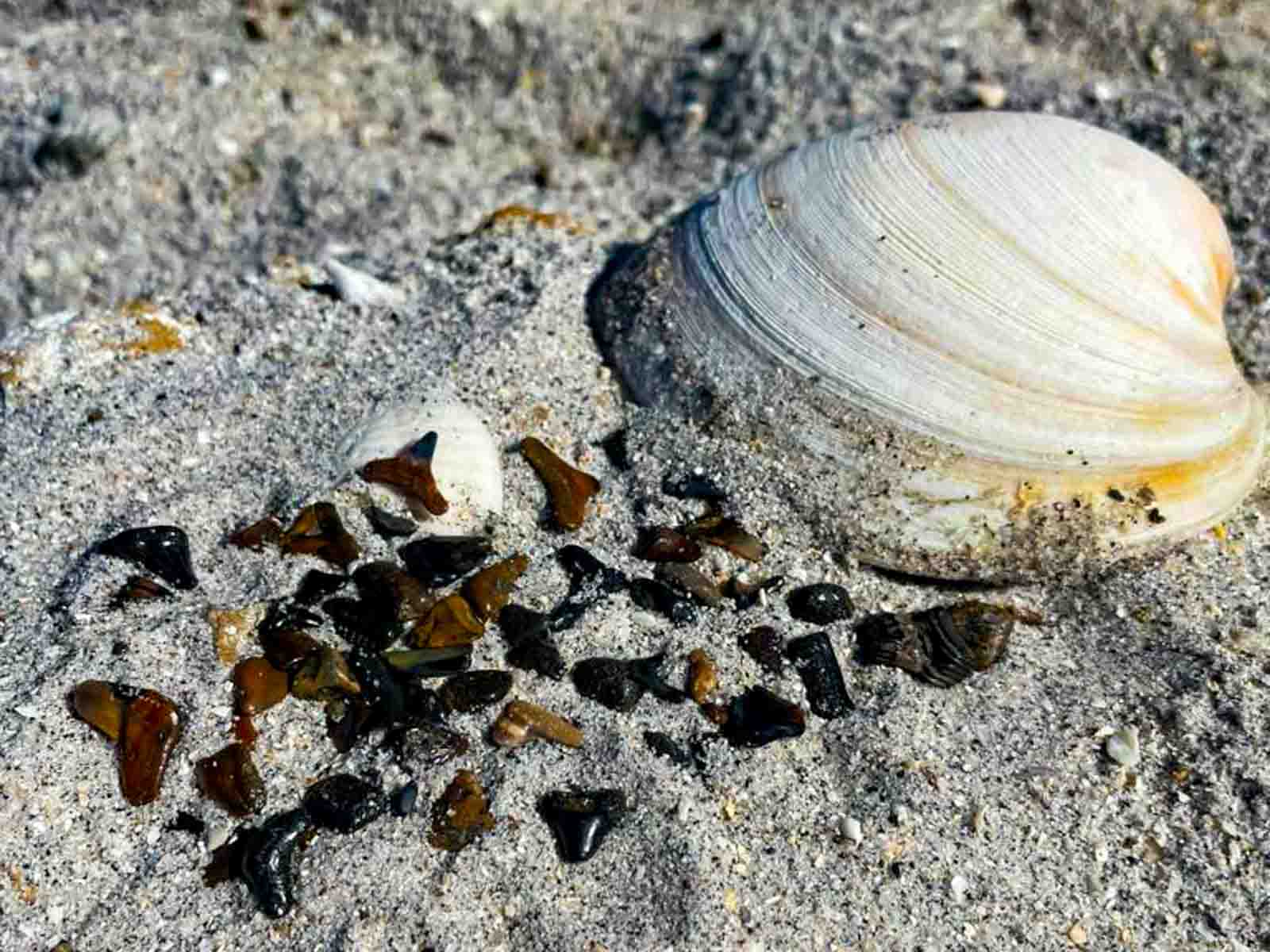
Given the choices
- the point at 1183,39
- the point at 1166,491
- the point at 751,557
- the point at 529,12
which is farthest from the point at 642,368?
the point at 1183,39

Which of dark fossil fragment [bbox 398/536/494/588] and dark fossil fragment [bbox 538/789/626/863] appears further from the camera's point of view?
dark fossil fragment [bbox 398/536/494/588]

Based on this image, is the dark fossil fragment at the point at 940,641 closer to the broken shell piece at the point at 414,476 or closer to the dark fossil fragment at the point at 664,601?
the dark fossil fragment at the point at 664,601

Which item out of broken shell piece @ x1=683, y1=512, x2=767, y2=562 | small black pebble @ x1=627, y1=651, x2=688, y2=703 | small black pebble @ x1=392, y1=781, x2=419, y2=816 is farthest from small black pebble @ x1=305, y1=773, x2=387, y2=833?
broken shell piece @ x1=683, y1=512, x2=767, y2=562

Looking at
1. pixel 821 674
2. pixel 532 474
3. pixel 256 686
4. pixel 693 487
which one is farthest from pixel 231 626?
pixel 821 674

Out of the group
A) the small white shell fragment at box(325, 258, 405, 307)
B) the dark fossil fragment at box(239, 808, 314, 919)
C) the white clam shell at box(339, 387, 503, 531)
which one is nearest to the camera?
the dark fossil fragment at box(239, 808, 314, 919)

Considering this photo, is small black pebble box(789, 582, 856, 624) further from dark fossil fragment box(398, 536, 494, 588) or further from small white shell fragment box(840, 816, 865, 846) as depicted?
dark fossil fragment box(398, 536, 494, 588)

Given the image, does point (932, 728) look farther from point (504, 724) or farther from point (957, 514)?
point (504, 724)

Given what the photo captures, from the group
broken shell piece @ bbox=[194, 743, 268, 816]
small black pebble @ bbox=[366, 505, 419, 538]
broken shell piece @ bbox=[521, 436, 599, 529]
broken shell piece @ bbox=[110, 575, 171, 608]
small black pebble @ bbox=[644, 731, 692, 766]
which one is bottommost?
broken shell piece @ bbox=[194, 743, 268, 816]
